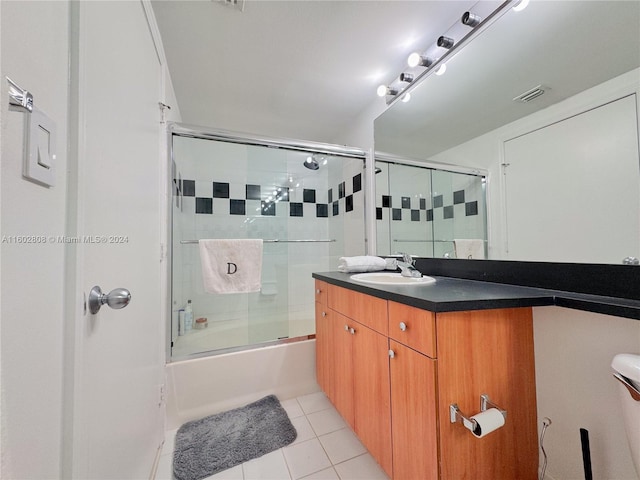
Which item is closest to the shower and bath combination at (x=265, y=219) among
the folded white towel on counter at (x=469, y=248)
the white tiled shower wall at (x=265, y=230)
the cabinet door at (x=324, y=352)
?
the white tiled shower wall at (x=265, y=230)

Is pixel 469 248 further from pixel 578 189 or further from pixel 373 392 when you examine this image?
pixel 373 392

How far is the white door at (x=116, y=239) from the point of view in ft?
1.80

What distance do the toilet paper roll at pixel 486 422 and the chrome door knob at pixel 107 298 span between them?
102cm

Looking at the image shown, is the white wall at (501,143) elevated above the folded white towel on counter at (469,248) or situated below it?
above

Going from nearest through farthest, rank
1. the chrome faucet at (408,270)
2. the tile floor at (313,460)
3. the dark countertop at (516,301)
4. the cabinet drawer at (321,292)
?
the dark countertop at (516,301), the tile floor at (313,460), the chrome faucet at (408,270), the cabinet drawer at (321,292)

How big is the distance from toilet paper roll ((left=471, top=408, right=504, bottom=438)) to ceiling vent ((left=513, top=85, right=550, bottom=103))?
1176mm

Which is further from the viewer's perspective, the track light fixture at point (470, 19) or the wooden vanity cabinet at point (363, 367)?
the track light fixture at point (470, 19)

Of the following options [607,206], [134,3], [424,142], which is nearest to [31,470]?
[134,3]

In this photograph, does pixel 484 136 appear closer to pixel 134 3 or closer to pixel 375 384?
pixel 375 384

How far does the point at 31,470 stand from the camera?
0.39 metres

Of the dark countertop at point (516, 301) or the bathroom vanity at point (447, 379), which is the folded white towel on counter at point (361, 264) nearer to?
the bathroom vanity at point (447, 379)

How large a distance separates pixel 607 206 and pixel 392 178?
1.17 meters

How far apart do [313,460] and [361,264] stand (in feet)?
3.40

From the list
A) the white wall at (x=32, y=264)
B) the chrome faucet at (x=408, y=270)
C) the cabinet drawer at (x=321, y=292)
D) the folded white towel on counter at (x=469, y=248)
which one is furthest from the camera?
the cabinet drawer at (x=321, y=292)
